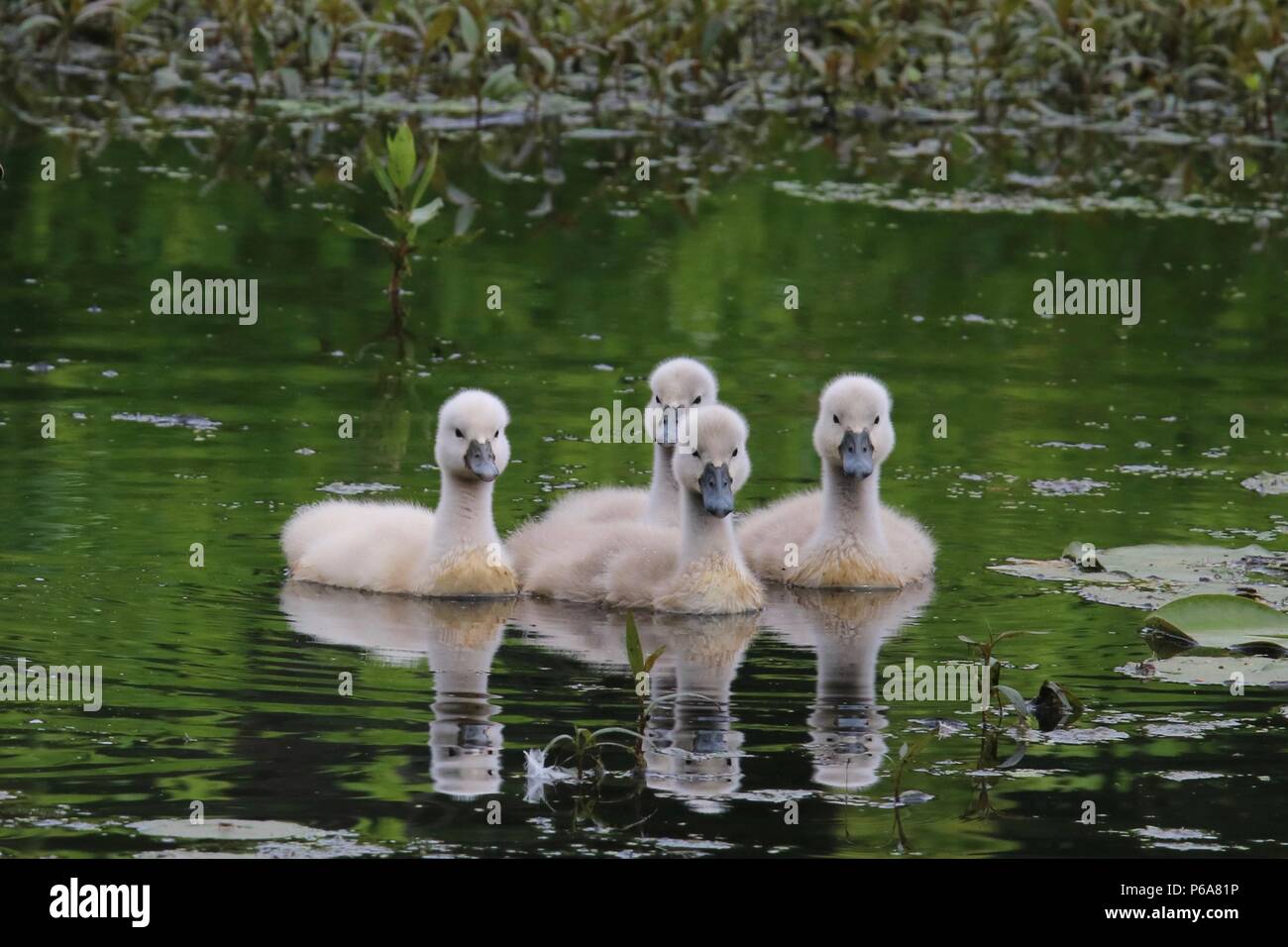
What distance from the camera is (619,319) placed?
14938 mm

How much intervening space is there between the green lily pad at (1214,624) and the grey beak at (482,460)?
2.48m

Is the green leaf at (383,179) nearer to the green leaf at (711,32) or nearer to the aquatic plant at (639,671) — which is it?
the aquatic plant at (639,671)

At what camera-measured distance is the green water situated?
680 cm

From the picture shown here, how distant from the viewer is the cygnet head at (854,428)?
384 inches

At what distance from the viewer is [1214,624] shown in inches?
348

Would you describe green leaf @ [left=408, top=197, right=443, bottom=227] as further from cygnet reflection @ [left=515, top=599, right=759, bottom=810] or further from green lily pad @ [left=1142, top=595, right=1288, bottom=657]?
green lily pad @ [left=1142, top=595, right=1288, bottom=657]

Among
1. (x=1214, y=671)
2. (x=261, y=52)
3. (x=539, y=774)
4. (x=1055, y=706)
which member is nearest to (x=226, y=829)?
(x=539, y=774)

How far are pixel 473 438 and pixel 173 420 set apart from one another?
2944mm

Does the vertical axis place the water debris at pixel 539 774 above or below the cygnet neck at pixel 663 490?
below

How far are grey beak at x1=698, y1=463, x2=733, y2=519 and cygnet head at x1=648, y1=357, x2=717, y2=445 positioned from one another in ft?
2.58

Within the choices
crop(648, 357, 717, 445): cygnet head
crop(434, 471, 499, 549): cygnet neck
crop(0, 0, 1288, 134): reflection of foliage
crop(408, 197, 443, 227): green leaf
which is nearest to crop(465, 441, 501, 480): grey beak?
crop(434, 471, 499, 549): cygnet neck

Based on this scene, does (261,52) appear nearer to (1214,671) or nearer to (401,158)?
(401,158)

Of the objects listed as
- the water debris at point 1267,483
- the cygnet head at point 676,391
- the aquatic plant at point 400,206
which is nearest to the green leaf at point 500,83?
the aquatic plant at point 400,206
